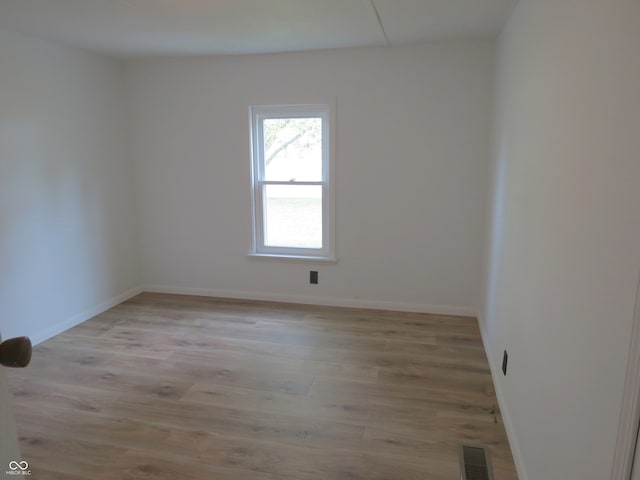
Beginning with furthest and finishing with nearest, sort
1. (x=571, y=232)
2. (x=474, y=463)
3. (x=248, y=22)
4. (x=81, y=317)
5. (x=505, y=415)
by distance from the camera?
1. (x=81, y=317)
2. (x=248, y=22)
3. (x=505, y=415)
4. (x=474, y=463)
5. (x=571, y=232)

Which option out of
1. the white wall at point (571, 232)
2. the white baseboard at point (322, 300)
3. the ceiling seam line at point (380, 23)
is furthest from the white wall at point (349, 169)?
the white wall at point (571, 232)

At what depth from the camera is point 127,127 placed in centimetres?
434

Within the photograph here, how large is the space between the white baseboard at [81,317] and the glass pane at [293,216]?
1556 mm

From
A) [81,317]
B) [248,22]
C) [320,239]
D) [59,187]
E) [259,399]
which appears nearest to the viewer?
[259,399]

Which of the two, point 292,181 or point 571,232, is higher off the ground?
point 292,181

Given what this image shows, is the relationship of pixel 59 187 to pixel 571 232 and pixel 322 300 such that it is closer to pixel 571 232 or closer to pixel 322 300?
pixel 322 300

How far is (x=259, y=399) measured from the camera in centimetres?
263

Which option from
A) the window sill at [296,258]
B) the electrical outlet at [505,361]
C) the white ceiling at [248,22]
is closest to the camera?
the electrical outlet at [505,361]

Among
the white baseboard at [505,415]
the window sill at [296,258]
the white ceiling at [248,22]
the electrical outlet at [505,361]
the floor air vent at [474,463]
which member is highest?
the white ceiling at [248,22]

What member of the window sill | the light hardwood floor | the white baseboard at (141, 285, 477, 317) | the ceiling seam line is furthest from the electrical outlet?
the ceiling seam line

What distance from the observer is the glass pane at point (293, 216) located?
4.14 m

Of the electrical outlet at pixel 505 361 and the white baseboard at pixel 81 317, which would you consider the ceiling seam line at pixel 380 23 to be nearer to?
the electrical outlet at pixel 505 361

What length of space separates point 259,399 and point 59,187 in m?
2.47

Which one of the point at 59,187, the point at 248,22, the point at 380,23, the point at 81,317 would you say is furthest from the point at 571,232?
the point at 81,317
